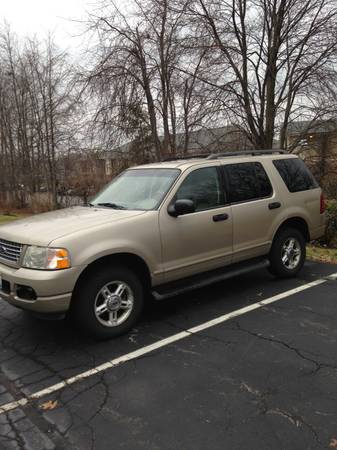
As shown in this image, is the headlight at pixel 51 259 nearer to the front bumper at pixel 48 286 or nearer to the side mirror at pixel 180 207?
the front bumper at pixel 48 286

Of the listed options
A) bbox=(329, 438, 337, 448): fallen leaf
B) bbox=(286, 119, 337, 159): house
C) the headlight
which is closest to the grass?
bbox=(286, 119, 337, 159): house

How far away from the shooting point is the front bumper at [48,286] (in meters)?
3.72

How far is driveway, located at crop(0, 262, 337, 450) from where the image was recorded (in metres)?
2.71

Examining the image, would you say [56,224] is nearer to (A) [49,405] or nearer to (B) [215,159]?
(A) [49,405]

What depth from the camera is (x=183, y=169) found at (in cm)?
488

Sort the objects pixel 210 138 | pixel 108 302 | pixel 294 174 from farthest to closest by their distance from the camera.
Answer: pixel 210 138 < pixel 294 174 < pixel 108 302

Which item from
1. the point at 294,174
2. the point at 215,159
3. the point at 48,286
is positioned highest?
the point at 215,159

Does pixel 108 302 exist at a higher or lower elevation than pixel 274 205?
lower

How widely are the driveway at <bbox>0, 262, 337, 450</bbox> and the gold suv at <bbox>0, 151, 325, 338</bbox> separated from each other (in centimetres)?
44

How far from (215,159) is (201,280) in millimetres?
1602

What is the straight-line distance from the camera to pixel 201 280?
4871 millimetres

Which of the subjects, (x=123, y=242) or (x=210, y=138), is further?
(x=210, y=138)

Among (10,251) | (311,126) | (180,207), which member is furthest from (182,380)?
(311,126)

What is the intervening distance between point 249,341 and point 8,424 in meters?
2.27
